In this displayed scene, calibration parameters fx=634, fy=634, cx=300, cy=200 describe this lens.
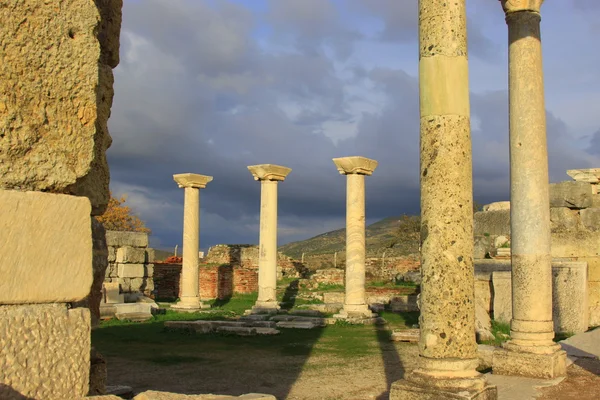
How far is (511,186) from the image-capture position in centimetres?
962

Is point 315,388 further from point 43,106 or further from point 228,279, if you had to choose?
point 228,279

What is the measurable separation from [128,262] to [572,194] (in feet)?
52.4

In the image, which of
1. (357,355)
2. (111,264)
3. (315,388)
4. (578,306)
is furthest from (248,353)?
(111,264)

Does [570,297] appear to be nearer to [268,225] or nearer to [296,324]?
[296,324]

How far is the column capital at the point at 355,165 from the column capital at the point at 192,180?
5.81m

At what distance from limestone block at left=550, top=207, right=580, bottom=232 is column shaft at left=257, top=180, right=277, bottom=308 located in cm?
912

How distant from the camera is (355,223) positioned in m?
20.0

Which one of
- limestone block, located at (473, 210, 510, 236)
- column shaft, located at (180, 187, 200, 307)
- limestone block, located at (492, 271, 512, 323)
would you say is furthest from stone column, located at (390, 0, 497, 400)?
column shaft, located at (180, 187, 200, 307)

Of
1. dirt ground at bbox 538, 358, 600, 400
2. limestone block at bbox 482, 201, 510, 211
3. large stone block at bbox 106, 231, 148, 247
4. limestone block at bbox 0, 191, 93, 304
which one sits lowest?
dirt ground at bbox 538, 358, 600, 400

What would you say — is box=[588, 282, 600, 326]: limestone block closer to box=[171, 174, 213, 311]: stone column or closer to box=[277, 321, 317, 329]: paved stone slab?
box=[277, 321, 317, 329]: paved stone slab

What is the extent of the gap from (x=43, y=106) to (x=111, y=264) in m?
22.6

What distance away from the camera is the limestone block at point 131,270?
24.0m

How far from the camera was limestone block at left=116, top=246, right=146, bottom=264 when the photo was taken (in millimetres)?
24094

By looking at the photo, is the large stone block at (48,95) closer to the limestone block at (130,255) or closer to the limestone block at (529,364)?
the limestone block at (529,364)
